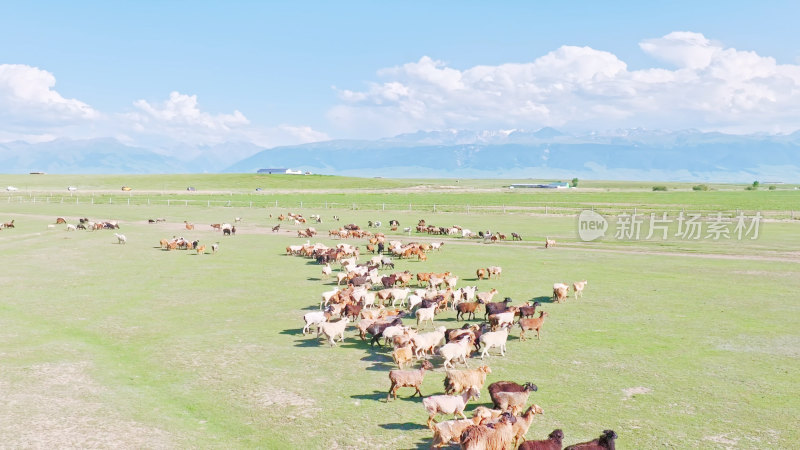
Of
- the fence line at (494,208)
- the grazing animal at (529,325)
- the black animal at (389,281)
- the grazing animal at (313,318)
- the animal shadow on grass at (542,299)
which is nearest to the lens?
the grazing animal at (529,325)

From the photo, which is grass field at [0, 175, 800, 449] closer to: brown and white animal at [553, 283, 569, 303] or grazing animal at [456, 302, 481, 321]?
brown and white animal at [553, 283, 569, 303]

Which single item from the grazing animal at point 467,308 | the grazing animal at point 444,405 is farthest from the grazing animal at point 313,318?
the grazing animal at point 444,405

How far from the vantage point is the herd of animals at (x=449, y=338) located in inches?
397

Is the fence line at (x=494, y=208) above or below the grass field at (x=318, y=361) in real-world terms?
above

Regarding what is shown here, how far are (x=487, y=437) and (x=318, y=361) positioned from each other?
6.84 meters

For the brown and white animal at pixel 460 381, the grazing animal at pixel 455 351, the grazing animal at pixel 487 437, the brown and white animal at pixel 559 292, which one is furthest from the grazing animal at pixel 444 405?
the brown and white animal at pixel 559 292

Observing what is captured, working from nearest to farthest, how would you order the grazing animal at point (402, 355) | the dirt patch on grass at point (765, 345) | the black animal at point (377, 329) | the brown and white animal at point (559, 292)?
the grazing animal at point (402, 355), the dirt patch on grass at point (765, 345), the black animal at point (377, 329), the brown and white animal at point (559, 292)

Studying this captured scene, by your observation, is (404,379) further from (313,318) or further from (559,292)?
(559,292)

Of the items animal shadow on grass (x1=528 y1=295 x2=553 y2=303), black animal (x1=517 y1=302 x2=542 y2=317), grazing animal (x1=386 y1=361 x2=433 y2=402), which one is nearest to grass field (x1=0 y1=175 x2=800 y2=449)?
animal shadow on grass (x1=528 y1=295 x2=553 y2=303)

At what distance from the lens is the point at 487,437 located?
9.68m

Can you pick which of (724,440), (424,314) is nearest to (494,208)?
(424,314)

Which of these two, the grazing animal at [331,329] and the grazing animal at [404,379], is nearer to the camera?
the grazing animal at [404,379]

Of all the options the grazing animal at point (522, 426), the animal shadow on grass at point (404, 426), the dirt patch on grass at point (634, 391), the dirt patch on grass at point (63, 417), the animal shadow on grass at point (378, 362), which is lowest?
the dirt patch on grass at point (63, 417)

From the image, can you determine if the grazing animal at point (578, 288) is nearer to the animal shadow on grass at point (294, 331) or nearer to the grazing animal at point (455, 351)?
the grazing animal at point (455, 351)
